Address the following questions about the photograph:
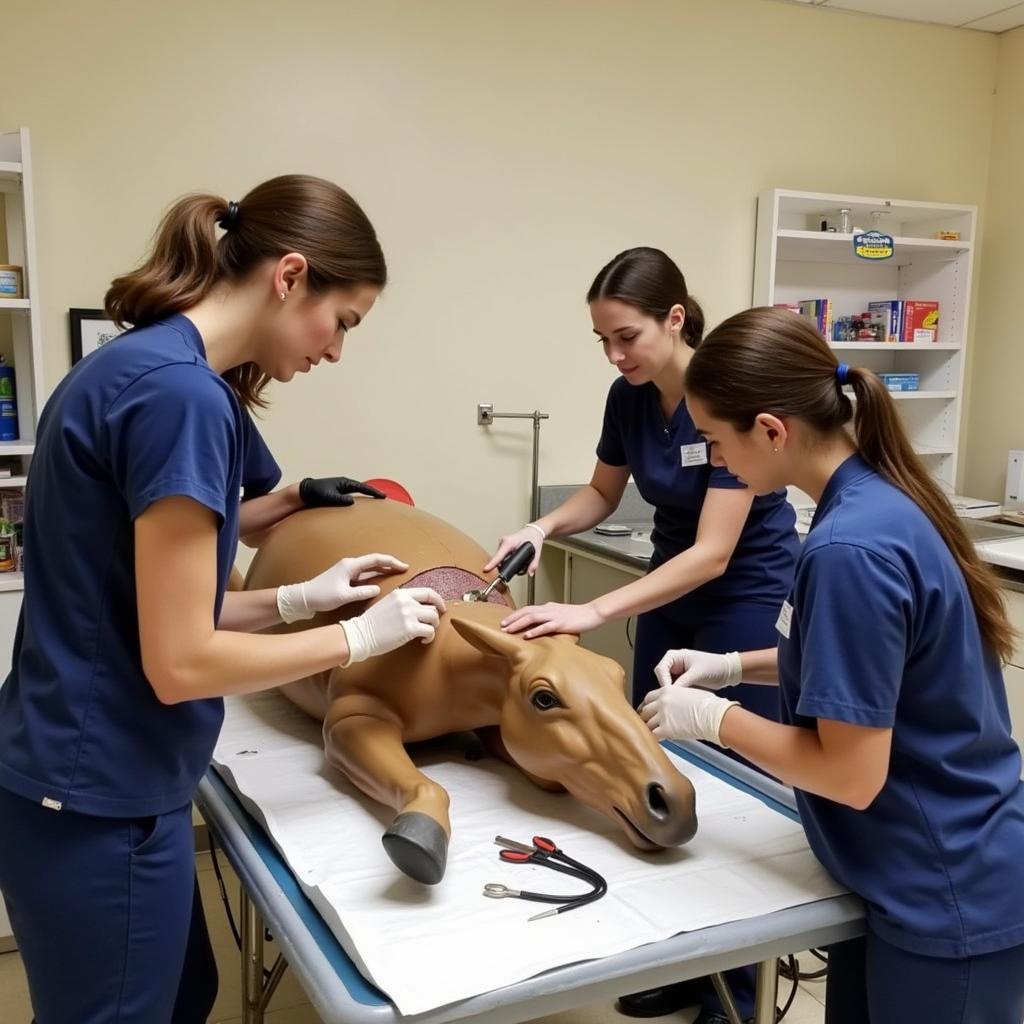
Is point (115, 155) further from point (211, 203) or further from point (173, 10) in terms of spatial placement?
point (211, 203)

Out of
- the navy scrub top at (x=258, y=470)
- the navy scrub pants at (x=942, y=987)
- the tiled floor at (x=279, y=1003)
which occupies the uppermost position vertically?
the navy scrub top at (x=258, y=470)

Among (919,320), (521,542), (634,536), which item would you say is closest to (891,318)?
(919,320)

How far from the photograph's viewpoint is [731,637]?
1893 millimetres

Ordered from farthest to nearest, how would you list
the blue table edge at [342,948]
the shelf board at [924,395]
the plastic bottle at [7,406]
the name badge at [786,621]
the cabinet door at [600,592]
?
1. the shelf board at [924,395]
2. the cabinet door at [600,592]
3. the plastic bottle at [7,406]
4. the name badge at [786,621]
5. the blue table edge at [342,948]

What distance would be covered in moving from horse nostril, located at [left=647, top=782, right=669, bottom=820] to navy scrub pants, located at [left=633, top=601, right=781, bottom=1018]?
0.60 m

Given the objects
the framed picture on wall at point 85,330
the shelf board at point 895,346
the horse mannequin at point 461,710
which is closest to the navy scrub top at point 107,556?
the horse mannequin at point 461,710

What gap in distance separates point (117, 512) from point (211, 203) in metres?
0.42

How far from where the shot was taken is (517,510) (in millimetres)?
3201

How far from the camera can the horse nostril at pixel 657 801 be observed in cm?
122

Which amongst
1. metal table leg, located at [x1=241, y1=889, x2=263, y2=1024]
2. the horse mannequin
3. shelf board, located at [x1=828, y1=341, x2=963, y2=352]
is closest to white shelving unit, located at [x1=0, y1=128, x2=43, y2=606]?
the horse mannequin

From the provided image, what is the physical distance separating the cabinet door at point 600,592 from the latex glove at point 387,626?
64.4 inches

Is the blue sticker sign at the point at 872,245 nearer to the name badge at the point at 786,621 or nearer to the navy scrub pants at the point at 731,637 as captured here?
the navy scrub pants at the point at 731,637

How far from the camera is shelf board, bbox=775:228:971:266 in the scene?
11.0 feet

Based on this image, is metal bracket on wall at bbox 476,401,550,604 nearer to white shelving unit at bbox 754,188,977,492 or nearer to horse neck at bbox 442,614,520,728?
white shelving unit at bbox 754,188,977,492
